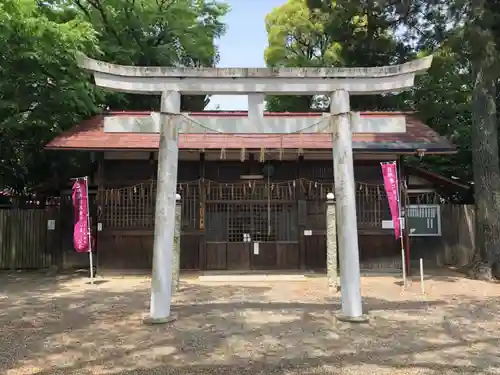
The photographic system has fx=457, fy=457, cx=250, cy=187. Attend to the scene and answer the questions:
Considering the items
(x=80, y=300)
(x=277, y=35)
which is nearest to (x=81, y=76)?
(x=80, y=300)

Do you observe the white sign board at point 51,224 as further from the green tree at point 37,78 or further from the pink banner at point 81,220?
the green tree at point 37,78

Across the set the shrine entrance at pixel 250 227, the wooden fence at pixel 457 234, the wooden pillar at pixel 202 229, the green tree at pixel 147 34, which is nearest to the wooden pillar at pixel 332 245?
the shrine entrance at pixel 250 227

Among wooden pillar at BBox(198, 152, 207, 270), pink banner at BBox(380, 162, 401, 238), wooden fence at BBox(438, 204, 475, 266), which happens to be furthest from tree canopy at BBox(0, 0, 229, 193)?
wooden fence at BBox(438, 204, 475, 266)

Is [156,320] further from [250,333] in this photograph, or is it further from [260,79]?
[260,79]

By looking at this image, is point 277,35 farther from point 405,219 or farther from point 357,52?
A: point 405,219

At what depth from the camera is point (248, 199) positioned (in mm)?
13844

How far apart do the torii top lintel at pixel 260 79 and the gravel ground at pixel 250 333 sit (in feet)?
12.9

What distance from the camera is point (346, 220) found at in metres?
7.61

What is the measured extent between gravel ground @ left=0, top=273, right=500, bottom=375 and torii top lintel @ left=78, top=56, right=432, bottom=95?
393cm

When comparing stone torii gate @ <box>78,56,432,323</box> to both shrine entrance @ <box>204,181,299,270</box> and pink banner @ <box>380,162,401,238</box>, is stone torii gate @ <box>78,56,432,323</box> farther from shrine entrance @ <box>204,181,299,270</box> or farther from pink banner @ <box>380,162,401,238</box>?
shrine entrance @ <box>204,181,299,270</box>

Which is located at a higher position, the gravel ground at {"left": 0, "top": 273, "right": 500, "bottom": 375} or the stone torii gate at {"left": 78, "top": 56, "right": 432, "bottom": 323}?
the stone torii gate at {"left": 78, "top": 56, "right": 432, "bottom": 323}

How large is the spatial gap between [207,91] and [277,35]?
56.2ft

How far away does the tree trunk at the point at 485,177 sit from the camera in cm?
1259

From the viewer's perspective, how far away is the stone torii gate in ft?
24.8
